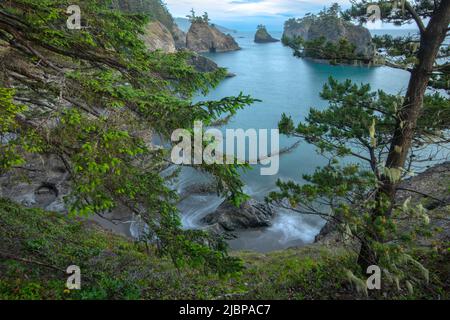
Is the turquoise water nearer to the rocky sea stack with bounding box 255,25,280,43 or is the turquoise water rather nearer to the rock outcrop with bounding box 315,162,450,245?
the rock outcrop with bounding box 315,162,450,245

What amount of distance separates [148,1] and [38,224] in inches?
3369

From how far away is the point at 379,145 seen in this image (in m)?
8.75

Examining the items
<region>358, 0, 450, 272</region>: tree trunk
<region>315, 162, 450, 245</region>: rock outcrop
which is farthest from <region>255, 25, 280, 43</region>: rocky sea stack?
<region>358, 0, 450, 272</region>: tree trunk

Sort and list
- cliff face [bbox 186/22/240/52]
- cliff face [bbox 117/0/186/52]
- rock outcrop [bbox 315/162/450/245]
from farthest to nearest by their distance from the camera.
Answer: cliff face [bbox 186/22/240/52] → cliff face [bbox 117/0/186/52] → rock outcrop [bbox 315/162/450/245]

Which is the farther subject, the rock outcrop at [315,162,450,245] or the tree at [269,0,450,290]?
the rock outcrop at [315,162,450,245]

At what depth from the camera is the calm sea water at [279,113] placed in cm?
2005

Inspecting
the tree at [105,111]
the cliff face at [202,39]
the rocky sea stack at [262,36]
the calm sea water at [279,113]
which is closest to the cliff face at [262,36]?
the rocky sea stack at [262,36]

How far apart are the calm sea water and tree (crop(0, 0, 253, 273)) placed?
4.75m

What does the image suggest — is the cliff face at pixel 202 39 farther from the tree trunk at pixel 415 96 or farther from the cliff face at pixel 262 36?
the tree trunk at pixel 415 96

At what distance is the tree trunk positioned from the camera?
6777 mm

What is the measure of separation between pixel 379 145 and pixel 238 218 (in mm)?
12405

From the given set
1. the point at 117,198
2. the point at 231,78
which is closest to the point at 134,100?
the point at 117,198

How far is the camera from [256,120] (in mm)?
38688
